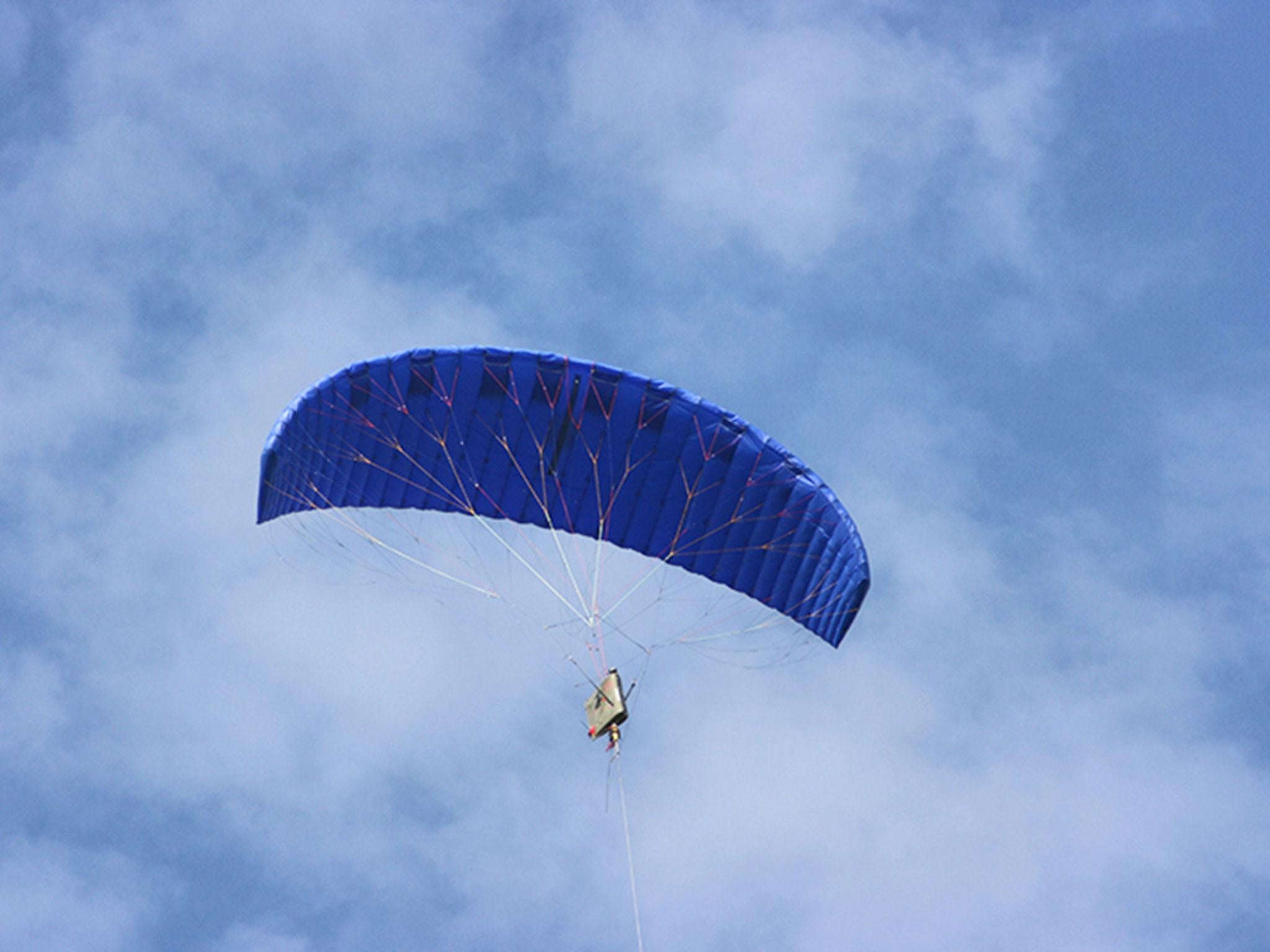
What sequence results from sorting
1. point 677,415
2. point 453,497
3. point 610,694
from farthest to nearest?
point 453,497
point 677,415
point 610,694

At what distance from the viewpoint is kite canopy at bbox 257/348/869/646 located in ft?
80.5

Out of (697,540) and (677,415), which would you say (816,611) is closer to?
(697,540)

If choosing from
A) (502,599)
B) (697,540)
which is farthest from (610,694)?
(697,540)

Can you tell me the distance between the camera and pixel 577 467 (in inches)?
1003

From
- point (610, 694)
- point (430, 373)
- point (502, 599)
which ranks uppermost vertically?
point (430, 373)

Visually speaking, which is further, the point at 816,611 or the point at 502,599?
the point at 816,611

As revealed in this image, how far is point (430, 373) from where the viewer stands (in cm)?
2464

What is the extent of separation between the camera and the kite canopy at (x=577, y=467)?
24.5 m

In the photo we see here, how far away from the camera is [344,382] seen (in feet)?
81.3

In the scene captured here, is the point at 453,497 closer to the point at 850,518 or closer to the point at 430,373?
the point at 430,373

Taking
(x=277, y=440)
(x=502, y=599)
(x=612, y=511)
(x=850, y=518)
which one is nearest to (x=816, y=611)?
(x=850, y=518)

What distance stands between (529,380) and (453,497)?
2989 millimetres

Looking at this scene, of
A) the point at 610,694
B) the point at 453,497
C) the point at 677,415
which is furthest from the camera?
the point at 453,497

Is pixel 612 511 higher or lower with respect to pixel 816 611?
higher
